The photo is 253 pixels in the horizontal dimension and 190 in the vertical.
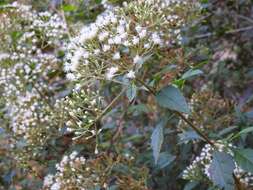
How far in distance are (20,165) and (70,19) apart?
152cm

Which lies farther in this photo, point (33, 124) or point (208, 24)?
point (208, 24)

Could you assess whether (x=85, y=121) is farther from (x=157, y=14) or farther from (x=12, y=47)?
(x=12, y=47)

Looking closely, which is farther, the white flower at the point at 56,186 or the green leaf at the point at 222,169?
the white flower at the point at 56,186

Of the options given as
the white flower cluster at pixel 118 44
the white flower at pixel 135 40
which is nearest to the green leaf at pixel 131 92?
the white flower cluster at pixel 118 44

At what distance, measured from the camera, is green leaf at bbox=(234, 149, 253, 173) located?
234 cm

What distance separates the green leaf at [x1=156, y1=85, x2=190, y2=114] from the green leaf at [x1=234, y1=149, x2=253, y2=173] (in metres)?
0.45

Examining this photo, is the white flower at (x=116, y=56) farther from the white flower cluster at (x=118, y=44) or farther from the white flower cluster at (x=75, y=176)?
the white flower cluster at (x=75, y=176)

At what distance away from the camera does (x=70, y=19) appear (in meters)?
4.13

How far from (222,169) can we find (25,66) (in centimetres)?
145

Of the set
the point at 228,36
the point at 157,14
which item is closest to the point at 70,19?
the point at 228,36

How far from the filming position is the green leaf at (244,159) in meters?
2.34

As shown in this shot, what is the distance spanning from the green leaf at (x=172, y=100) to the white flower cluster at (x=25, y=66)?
1072 millimetres

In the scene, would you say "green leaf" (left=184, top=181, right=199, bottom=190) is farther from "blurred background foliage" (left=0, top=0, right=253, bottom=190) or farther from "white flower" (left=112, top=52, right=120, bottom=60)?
"white flower" (left=112, top=52, right=120, bottom=60)

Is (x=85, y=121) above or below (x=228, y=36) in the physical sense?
below
